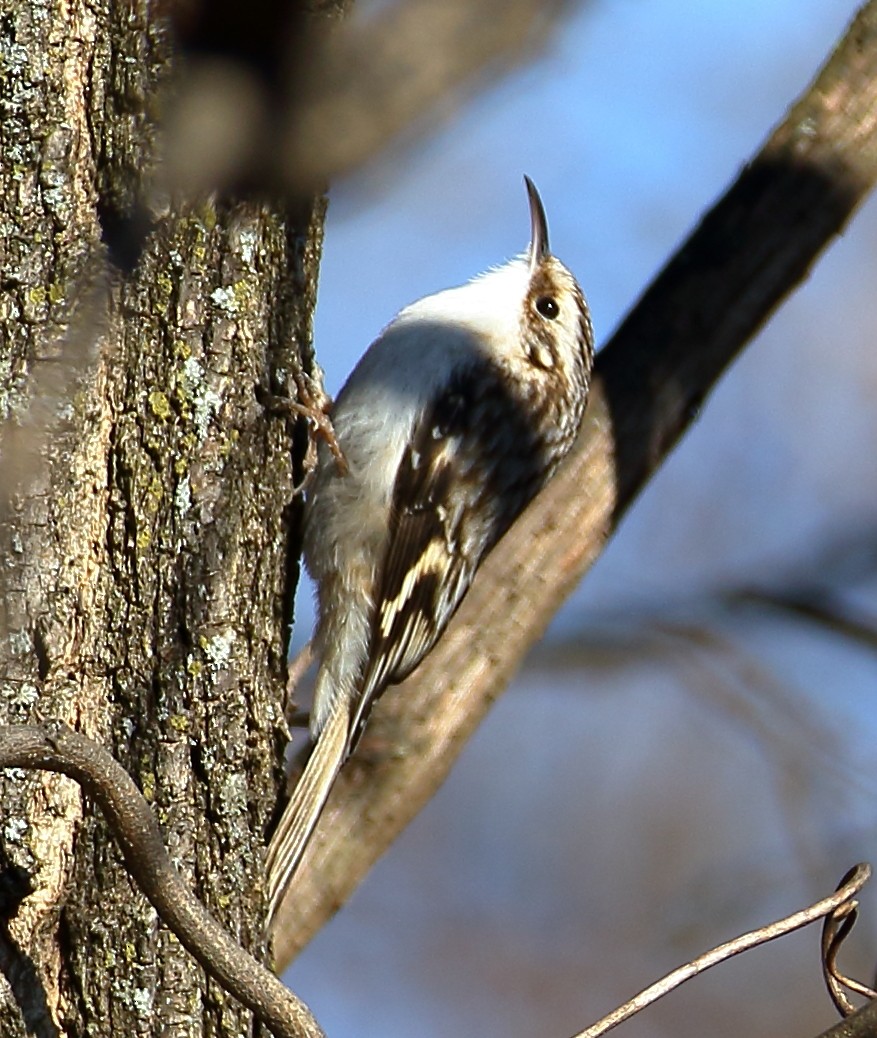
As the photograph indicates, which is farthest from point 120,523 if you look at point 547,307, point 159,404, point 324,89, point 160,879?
point 547,307

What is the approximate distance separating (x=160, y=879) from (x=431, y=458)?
1621 millimetres

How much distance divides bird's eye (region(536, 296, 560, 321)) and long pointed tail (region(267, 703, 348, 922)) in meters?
1.18

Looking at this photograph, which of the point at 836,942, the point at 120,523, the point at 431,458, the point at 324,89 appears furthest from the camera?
the point at 431,458

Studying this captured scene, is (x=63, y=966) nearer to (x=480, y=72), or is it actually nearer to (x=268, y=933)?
(x=268, y=933)

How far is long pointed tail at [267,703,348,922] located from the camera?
1.92m

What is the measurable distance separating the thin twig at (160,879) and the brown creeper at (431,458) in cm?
104

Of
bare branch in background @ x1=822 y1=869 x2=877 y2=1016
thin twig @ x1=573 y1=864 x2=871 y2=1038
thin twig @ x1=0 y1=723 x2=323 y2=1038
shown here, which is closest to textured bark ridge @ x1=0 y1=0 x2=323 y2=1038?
thin twig @ x1=0 y1=723 x2=323 y2=1038

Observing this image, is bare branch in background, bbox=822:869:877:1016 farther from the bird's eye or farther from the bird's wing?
the bird's eye

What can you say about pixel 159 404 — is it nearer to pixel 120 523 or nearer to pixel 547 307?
pixel 120 523

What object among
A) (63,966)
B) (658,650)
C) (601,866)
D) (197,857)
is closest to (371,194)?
(197,857)

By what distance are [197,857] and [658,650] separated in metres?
2.06

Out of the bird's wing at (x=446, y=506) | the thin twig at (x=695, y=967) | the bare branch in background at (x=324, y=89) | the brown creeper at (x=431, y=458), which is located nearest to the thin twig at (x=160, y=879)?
the thin twig at (x=695, y=967)

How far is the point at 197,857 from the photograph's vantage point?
1764mm

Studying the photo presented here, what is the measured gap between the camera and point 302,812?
202cm
